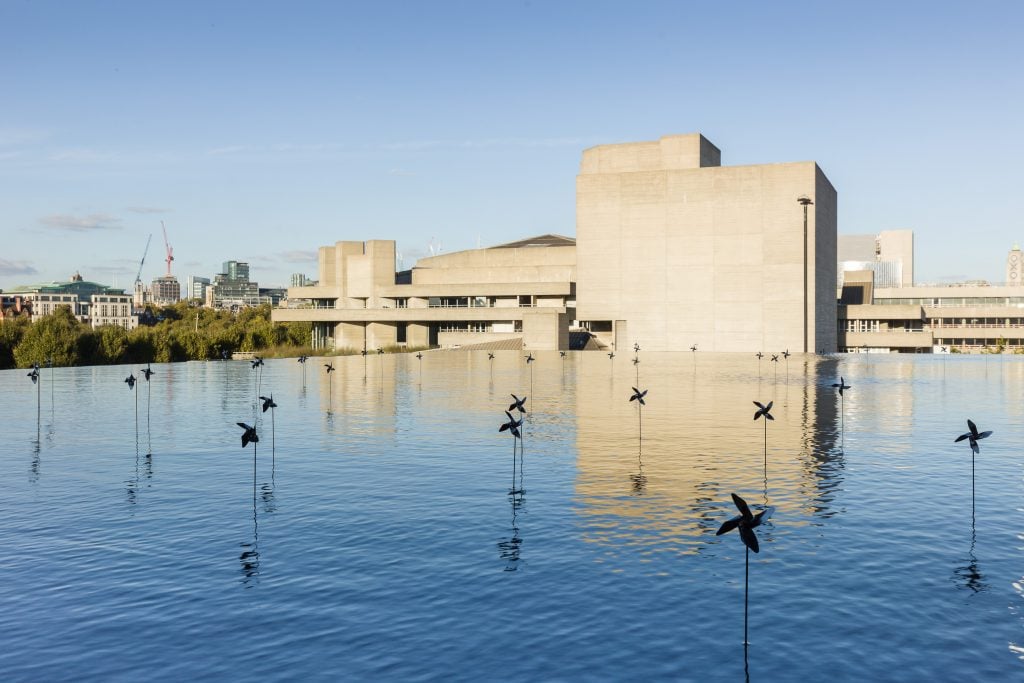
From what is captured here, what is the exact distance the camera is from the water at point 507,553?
17.3 metres

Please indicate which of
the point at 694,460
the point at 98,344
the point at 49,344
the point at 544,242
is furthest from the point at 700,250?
the point at 694,460

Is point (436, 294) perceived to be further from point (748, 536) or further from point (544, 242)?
point (748, 536)

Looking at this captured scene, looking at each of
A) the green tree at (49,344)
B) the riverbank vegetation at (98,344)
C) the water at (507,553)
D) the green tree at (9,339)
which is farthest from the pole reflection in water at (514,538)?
the green tree at (9,339)

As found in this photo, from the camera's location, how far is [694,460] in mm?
38500

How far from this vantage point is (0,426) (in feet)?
175

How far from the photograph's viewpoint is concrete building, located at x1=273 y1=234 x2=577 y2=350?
176 m

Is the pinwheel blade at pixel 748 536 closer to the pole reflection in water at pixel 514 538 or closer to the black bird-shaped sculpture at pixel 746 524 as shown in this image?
the black bird-shaped sculpture at pixel 746 524

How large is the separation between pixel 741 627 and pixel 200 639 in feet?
36.6

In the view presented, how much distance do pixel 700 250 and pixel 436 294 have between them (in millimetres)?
55097

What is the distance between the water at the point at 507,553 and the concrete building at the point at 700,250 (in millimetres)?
105197

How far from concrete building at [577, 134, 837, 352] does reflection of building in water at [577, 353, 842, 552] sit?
A: 267 feet

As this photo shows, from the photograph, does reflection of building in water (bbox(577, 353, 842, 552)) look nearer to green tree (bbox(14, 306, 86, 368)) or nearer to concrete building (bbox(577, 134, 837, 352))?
green tree (bbox(14, 306, 86, 368))

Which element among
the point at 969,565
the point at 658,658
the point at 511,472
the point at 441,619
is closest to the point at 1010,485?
the point at 969,565

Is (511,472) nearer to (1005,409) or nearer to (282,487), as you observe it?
(282,487)
